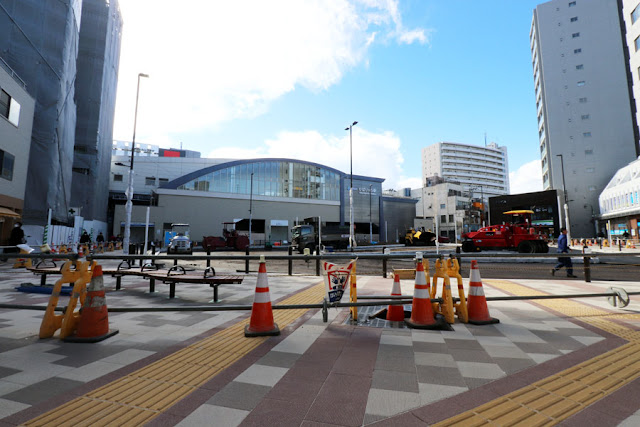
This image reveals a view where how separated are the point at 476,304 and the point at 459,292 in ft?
1.00

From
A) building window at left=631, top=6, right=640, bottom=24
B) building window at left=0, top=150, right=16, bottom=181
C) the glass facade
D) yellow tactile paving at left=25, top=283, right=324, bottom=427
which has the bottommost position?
yellow tactile paving at left=25, top=283, right=324, bottom=427

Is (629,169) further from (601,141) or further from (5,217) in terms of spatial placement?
(5,217)

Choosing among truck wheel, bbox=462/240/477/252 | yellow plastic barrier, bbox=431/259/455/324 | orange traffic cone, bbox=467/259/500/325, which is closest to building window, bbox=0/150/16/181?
yellow plastic barrier, bbox=431/259/455/324

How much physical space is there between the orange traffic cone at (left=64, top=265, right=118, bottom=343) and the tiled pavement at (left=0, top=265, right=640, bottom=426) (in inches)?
5.0

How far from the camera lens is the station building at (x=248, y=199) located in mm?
46844

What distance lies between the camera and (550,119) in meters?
56.4

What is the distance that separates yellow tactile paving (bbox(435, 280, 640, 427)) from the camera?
6.56ft

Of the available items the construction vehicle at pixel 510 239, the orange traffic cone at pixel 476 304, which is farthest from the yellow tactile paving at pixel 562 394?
the construction vehicle at pixel 510 239

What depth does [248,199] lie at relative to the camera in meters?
52.4

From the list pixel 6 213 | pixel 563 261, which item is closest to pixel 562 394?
pixel 563 261

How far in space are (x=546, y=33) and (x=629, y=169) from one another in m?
37.1

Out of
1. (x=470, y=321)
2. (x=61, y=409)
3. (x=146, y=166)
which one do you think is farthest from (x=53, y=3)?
(x=146, y=166)

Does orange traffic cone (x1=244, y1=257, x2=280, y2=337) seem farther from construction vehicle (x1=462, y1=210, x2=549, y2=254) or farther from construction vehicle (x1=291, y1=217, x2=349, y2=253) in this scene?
construction vehicle (x1=291, y1=217, x2=349, y2=253)

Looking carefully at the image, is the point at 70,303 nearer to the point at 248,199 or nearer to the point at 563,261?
the point at 563,261
